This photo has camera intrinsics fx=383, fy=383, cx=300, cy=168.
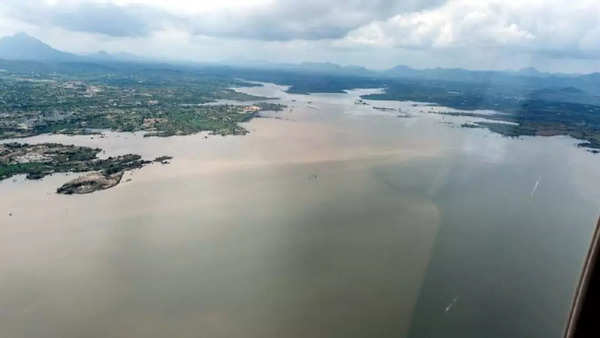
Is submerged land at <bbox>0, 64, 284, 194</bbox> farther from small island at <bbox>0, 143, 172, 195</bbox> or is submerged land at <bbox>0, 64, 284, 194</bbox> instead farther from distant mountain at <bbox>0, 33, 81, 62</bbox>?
distant mountain at <bbox>0, 33, 81, 62</bbox>

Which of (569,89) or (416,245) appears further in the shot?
(569,89)

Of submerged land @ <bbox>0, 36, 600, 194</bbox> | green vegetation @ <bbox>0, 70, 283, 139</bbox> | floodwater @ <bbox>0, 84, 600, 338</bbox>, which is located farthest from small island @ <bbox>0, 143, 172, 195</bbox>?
green vegetation @ <bbox>0, 70, 283, 139</bbox>

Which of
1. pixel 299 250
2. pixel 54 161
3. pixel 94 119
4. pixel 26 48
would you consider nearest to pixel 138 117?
pixel 94 119

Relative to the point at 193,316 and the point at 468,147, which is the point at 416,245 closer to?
the point at 193,316

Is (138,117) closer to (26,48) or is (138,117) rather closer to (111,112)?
(111,112)

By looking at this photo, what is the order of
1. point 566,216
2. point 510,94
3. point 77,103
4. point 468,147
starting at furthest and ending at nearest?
point 510,94, point 77,103, point 468,147, point 566,216

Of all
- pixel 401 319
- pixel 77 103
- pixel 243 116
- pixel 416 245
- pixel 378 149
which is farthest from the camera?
pixel 77 103

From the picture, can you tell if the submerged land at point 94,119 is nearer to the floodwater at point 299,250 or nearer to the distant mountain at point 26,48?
the floodwater at point 299,250

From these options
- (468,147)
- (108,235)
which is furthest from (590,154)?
(108,235)

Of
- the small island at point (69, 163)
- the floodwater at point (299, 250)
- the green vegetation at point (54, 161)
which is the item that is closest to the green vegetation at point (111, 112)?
the green vegetation at point (54, 161)
